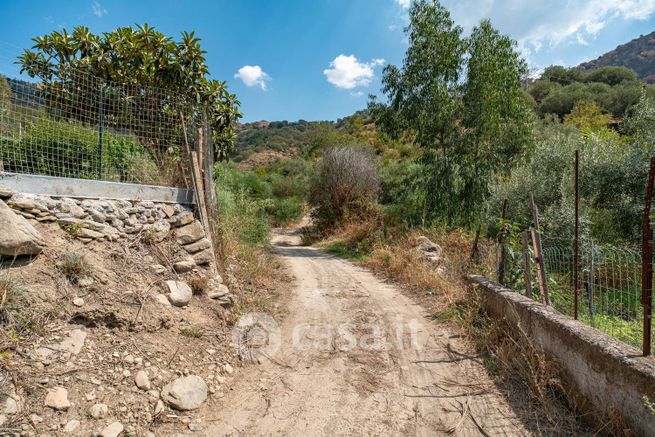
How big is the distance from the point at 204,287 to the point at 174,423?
2135mm

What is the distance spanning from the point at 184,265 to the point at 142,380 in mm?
1913

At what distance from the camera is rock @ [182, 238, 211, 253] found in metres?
5.30

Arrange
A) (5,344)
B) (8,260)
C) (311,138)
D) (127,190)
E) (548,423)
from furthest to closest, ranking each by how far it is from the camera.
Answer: (311,138) → (127,190) → (8,260) → (548,423) → (5,344)

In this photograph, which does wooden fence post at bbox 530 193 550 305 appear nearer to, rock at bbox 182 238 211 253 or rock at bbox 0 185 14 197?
rock at bbox 182 238 211 253

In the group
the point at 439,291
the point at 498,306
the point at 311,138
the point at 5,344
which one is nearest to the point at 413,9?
the point at 439,291

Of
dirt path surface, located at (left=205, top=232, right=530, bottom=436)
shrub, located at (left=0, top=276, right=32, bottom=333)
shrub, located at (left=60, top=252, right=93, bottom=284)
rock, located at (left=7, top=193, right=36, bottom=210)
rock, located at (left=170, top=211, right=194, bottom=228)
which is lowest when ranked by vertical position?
dirt path surface, located at (left=205, top=232, right=530, bottom=436)

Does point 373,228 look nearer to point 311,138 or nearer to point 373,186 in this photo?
point 373,186

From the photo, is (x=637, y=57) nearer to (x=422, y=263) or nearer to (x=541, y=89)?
(x=541, y=89)

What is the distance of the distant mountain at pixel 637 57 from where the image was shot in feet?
230

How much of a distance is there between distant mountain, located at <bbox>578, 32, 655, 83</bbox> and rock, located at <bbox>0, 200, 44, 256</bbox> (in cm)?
8942

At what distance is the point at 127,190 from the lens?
4.93 m

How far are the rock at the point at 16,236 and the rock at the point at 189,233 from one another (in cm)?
174

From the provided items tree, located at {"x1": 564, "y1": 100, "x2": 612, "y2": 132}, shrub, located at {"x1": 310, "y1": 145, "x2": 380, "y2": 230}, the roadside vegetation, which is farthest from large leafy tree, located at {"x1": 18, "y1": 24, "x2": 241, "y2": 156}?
tree, located at {"x1": 564, "y1": 100, "x2": 612, "y2": 132}

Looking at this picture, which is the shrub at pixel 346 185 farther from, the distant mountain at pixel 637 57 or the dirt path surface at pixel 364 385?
the distant mountain at pixel 637 57
